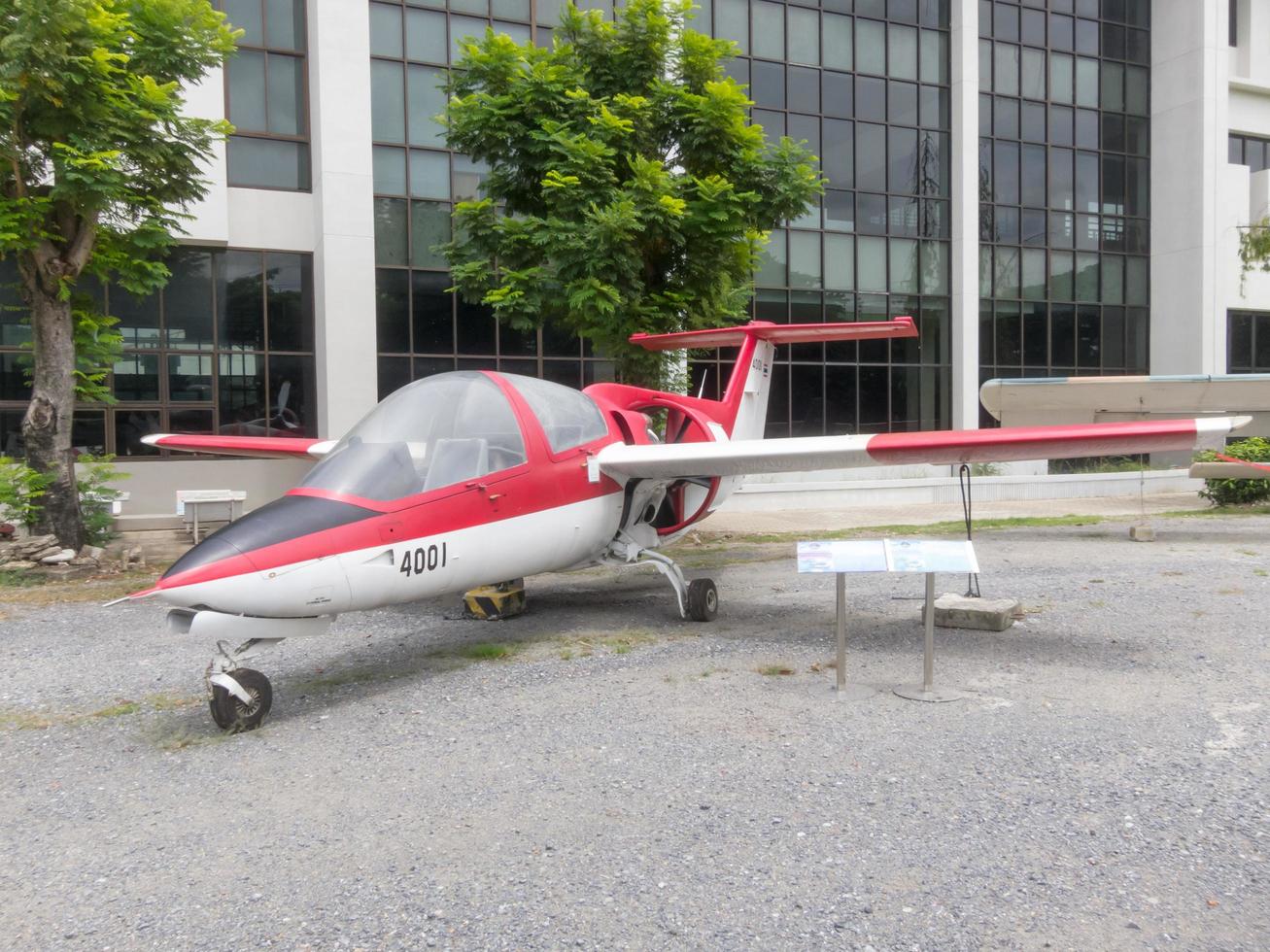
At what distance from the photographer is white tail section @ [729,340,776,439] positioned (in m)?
11.0

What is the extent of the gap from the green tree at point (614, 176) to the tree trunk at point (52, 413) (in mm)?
5097

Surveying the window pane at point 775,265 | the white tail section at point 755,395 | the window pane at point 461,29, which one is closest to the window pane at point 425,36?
the window pane at point 461,29

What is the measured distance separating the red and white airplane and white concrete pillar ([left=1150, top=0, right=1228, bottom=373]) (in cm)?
2169

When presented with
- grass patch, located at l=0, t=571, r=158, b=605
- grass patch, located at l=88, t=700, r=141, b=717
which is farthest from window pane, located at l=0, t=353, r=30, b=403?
grass patch, located at l=88, t=700, r=141, b=717

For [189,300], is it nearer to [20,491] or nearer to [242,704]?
[20,491]

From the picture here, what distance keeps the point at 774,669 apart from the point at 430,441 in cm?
294

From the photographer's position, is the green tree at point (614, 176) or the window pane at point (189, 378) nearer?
the green tree at point (614, 176)

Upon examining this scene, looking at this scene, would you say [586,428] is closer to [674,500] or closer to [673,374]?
[674,500]

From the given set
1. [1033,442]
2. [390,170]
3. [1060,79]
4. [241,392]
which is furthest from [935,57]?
[1033,442]

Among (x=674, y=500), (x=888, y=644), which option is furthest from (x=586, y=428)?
(x=888, y=644)

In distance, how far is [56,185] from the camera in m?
9.85

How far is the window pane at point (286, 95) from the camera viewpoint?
17188 millimetres

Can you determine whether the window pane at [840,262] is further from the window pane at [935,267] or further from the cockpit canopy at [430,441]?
the cockpit canopy at [430,441]

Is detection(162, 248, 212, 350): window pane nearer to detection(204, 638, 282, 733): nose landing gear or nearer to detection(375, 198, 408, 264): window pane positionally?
detection(375, 198, 408, 264): window pane
